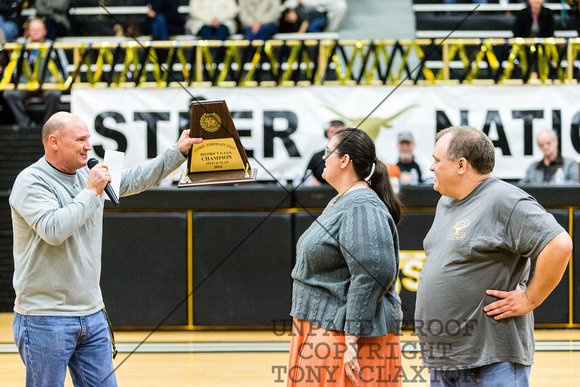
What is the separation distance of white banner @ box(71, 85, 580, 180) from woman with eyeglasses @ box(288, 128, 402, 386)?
3.92 metres

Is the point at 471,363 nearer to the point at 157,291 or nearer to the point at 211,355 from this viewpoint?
the point at 211,355

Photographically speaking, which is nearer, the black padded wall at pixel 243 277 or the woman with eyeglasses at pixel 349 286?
the woman with eyeglasses at pixel 349 286

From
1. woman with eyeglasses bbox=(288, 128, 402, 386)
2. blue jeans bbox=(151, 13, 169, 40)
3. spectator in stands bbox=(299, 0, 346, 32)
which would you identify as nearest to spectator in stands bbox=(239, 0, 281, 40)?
spectator in stands bbox=(299, 0, 346, 32)

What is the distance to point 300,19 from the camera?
337 inches

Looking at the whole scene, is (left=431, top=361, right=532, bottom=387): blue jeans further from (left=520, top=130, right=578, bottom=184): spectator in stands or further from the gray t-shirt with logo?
(left=520, top=130, right=578, bottom=184): spectator in stands

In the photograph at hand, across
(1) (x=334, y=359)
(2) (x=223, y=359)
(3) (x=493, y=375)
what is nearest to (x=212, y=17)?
(2) (x=223, y=359)

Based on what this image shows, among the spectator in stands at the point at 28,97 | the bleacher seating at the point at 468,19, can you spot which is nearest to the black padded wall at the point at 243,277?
the spectator in stands at the point at 28,97

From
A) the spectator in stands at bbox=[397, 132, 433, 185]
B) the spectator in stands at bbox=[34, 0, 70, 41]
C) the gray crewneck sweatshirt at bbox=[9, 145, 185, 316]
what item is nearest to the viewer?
the gray crewneck sweatshirt at bbox=[9, 145, 185, 316]

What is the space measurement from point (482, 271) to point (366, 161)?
54 cm

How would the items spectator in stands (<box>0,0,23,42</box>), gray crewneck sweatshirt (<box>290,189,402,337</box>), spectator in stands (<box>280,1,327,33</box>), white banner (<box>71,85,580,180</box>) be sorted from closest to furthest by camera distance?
gray crewneck sweatshirt (<box>290,189,402,337</box>)
white banner (<box>71,85,580,180</box>)
spectator in stands (<box>0,0,23,42</box>)
spectator in stands (<box>280,1,327,33</box>)

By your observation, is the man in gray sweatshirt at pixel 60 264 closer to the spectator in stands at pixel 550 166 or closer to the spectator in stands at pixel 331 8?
the spectator in stands at pixel 550 166

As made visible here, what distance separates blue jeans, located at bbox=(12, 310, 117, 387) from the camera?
2.33 metres

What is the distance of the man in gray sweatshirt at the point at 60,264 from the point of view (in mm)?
2297

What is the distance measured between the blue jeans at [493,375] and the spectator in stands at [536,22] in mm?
6102
